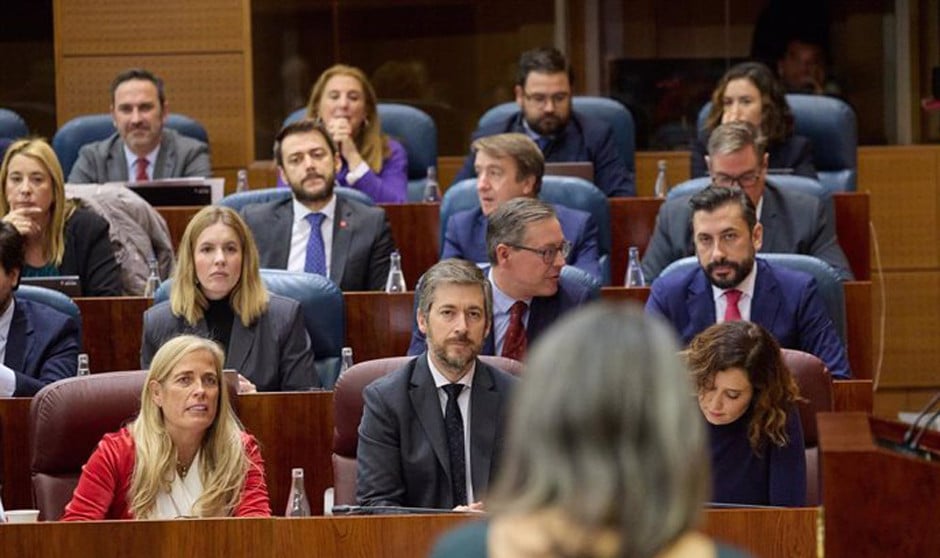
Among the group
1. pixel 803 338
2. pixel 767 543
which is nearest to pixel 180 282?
pixel 803 338

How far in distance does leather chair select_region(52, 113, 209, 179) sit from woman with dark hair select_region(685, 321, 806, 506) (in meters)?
3.87

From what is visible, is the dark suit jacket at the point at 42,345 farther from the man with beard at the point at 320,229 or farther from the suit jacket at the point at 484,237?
the suit jacket at the point at 484,237

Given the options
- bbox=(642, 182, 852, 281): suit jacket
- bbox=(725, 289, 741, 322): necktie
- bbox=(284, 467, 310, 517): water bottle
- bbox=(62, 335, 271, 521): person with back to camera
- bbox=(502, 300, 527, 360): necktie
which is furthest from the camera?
bbox=(642, 182, 852, 281): suit jacket

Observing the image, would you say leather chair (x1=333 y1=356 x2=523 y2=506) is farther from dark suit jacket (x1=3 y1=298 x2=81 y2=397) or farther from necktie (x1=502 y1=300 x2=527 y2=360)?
dark suit jacket (x1=3 y1=298 x2=81 y2=397)

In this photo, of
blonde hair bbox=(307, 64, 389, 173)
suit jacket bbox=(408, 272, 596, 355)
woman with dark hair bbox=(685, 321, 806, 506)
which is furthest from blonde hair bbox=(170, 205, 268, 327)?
blonde hair bbox=(307, 64, 389, 173)

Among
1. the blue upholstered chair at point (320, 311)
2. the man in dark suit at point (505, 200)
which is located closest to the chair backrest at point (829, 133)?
the man in dark suit at point (505, 200)

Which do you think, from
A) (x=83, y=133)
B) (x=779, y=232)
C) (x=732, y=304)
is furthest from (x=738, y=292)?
(x=83, y=133)

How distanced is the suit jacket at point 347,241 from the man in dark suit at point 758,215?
2.83 feet

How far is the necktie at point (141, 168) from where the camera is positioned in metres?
7.20

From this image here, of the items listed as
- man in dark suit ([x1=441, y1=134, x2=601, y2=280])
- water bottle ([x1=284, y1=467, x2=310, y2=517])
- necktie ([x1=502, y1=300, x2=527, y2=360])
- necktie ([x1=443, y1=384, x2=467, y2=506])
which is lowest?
water bottle ([x1=284, y1=467, x2=310, y2=517])

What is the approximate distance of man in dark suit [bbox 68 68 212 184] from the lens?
7.18m

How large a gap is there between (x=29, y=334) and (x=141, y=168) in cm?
231

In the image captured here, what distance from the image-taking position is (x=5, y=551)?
3.21 metres

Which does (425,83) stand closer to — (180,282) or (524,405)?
(180,282)
